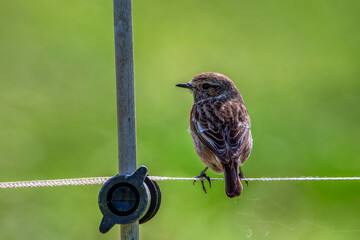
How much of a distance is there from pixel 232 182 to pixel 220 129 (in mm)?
757

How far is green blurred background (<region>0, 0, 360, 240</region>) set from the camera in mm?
8562

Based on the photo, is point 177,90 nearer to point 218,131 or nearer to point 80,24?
point 80,24

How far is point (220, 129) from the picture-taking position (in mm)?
6629

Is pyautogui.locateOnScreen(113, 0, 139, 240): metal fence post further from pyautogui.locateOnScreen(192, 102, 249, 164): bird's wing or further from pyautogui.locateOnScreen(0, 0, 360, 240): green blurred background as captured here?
pyautogui.locateOnScreen(192, 102, 249, 164): bird's wing

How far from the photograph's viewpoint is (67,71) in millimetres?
12508

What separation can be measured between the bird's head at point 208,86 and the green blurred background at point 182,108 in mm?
1483

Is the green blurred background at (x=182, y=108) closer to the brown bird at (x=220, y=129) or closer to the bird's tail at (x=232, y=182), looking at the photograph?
the bird's tail at (x=232, y=182)

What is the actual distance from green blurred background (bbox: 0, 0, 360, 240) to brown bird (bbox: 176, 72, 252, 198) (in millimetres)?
568

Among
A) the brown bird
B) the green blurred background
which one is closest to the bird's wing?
the brown bird

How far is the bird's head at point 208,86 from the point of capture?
7551mm

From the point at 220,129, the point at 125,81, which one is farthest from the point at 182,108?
the point at 125,81

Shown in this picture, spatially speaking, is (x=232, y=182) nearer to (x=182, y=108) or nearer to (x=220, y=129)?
(x=220, y=129)

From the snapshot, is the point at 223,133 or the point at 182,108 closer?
the point at 223,133

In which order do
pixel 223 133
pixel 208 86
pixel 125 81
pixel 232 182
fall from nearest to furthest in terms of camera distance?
pixel 125 81, pixel 232 182, pixel 223 133, pixel 208 86
